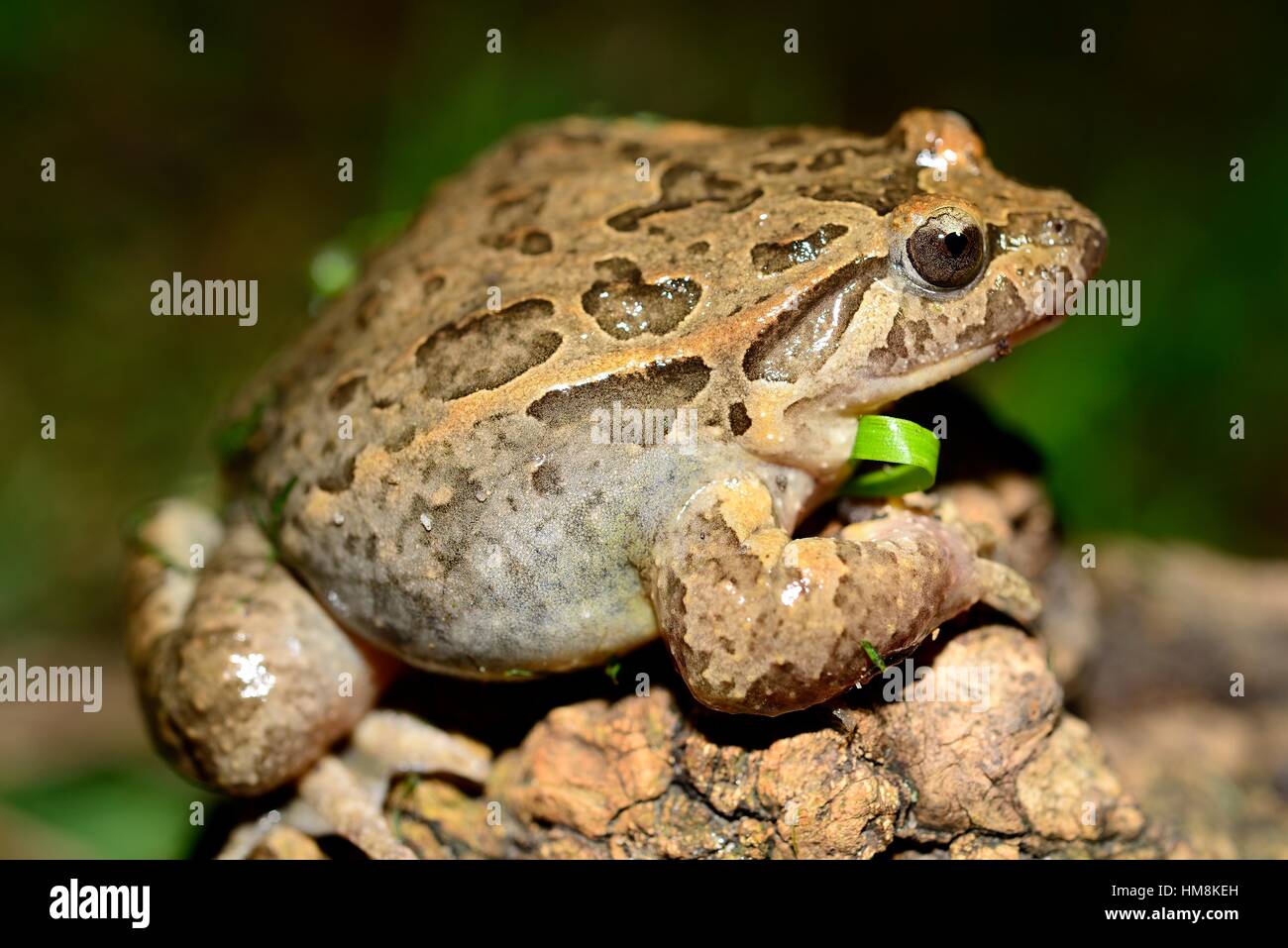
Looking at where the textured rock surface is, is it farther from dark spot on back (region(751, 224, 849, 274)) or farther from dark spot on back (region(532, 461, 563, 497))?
dark spot on back (region(751, 224, 849, 274))

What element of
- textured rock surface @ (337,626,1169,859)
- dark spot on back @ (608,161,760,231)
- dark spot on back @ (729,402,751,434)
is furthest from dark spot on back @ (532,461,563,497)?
dark spot on back @ (608,161,760,231)

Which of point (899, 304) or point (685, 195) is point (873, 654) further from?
point (685, 195)

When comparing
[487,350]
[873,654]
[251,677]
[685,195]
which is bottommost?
[251,677]

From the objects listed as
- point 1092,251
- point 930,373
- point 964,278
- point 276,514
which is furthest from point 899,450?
point 276,514

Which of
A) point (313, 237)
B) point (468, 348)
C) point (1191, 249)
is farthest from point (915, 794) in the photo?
point (313, 237)

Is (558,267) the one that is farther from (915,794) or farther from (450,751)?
(915,794)

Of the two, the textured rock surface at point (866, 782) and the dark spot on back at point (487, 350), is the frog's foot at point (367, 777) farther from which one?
the dark spot on back at point (487, 350)
